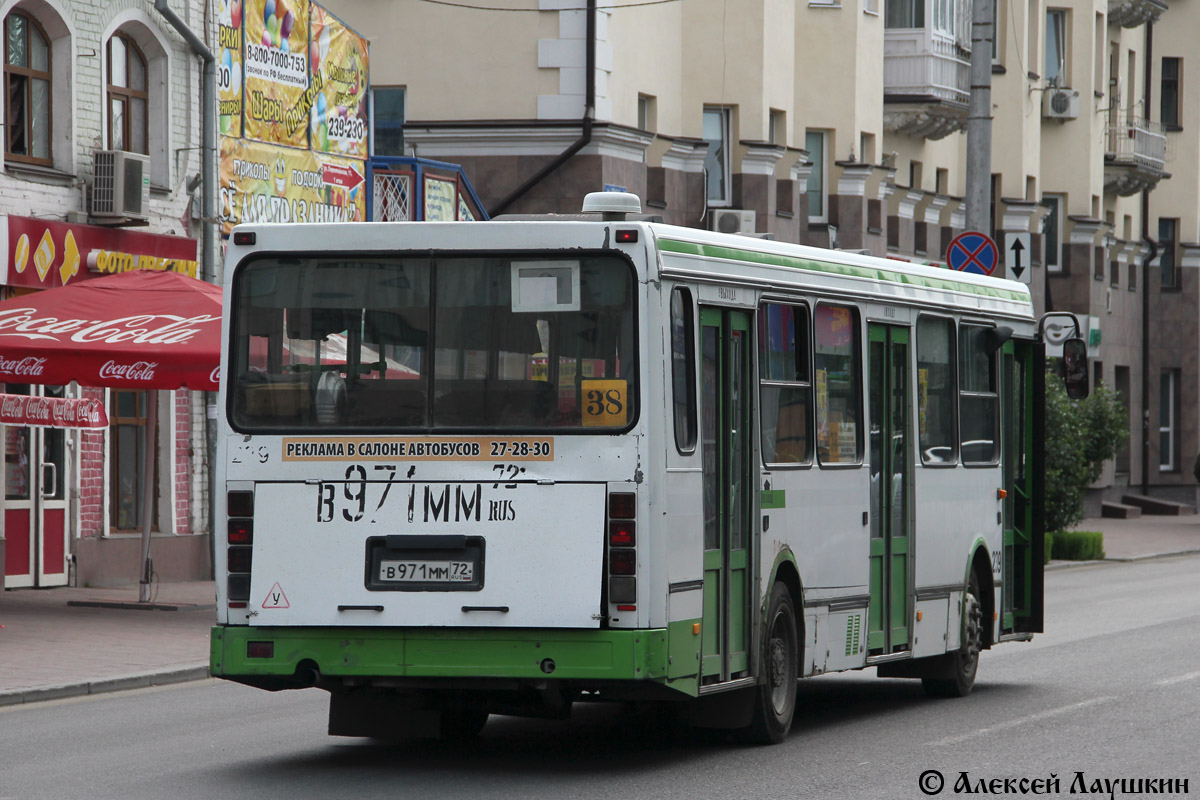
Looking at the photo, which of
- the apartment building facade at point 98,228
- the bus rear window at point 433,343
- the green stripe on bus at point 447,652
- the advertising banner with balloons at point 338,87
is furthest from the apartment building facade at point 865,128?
the green stripe on bus at point 447,652

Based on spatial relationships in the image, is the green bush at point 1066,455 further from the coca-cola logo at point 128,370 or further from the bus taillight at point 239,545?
the bus taillight at point 239,545

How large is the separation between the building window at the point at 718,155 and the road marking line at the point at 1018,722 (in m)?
22.9

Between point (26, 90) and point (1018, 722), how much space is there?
13765mm

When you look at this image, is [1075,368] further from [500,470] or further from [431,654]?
[431,654]

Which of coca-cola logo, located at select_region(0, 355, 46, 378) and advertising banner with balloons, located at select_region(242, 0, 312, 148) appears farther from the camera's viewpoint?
advertising banner with balloons, located at select_region(242, 0, 312, 148)

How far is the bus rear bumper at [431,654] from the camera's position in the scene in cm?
988

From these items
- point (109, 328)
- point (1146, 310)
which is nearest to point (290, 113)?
point (109, 328)

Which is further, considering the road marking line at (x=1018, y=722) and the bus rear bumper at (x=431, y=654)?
the road marking line at (x=1018, y=722)

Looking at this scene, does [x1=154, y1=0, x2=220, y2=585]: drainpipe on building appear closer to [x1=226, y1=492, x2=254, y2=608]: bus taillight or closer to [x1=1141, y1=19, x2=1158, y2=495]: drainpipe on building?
[x1=226, y1=492, x2=254, y2=608]: bus taillight

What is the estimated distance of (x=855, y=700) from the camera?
14.2 meters

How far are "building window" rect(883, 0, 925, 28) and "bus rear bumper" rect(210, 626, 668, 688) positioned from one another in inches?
1322

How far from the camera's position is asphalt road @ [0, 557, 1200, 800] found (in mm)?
9945

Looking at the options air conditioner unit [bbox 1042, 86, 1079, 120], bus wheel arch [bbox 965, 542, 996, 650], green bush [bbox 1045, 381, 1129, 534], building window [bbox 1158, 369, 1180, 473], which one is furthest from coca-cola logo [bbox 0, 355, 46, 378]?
building window [bbox 1158, 369, 1180, 473]

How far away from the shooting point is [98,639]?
17.5 meters
